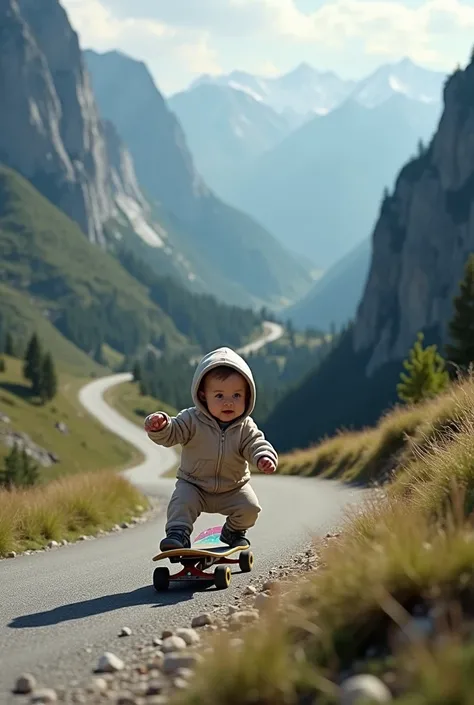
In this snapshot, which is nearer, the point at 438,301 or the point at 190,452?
the point at 190,452

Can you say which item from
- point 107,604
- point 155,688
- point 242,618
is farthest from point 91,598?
point 155,688

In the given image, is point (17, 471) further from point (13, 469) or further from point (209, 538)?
point (209, 538)

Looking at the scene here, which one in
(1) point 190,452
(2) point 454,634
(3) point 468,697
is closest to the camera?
(3) point 468,697

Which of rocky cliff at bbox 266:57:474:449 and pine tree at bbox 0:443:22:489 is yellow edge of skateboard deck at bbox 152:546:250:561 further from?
rocky cliff at bbox 266:57:474:449

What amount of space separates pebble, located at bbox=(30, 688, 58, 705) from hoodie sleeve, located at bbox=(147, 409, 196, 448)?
4.23m

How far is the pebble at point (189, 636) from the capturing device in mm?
5116

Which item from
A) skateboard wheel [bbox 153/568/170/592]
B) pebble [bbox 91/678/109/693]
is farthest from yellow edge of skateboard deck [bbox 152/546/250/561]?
pebble [bbox 91/678/109/693]

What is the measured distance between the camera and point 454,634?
11.4 ft

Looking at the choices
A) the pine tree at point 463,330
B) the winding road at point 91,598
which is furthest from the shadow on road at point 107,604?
the pine tree at point 463,330

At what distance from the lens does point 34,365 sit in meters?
155

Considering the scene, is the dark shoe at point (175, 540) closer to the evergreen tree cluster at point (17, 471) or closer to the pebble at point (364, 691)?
the pebble at point (364, 691)

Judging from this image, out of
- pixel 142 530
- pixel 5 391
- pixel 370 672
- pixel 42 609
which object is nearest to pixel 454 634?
pixel 370 672

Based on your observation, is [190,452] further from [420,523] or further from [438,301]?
[438,301]

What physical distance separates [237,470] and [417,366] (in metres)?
35.2
